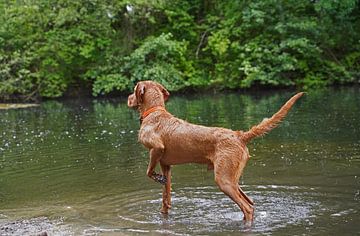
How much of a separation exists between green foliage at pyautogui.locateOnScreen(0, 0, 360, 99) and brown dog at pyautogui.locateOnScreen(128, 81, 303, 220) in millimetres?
23681

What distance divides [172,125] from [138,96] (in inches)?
29.1

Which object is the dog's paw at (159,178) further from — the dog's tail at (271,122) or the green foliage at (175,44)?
the green foliage at (175,44)

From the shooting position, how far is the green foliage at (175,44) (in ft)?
104

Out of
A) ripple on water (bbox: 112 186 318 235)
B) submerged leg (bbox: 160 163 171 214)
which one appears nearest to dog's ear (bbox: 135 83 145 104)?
submerged leg (bbox: 160 163 171 214)

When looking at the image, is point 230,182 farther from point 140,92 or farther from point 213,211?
point 140,92

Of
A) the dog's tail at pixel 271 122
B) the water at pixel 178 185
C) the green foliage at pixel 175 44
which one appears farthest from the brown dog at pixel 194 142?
the green foliage at pixel 175 44

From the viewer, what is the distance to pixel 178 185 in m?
9.56

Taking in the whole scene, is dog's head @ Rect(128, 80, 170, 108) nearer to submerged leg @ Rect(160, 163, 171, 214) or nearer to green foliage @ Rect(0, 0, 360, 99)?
submerged leg @ Rect(160, 163, 171, 214)

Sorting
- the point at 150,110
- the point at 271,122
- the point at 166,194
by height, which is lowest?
the point at 166,194

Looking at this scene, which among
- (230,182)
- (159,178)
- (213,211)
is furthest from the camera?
(213,211)

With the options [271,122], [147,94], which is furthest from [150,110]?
[271,122]

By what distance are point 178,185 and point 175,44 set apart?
79.2 feet

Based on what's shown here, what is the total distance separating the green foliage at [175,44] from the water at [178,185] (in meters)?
14.0

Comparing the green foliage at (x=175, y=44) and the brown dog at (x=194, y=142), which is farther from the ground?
the green foliage at (x=175, y=44)
